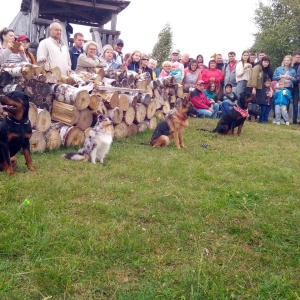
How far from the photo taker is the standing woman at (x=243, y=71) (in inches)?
481

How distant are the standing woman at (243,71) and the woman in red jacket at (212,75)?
662 mm

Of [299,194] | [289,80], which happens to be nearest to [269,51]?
[289,80]

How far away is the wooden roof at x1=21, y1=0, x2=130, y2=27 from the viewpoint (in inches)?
516

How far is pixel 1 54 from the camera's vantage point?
691cm

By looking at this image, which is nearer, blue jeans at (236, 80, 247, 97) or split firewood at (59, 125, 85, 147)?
split firewood at (59, 125, 85, 147)

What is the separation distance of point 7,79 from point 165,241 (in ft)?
15.3

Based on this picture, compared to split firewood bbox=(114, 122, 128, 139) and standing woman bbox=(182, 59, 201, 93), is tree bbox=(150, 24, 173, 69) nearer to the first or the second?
standing woman bbox=(182, 59, 201, 93)

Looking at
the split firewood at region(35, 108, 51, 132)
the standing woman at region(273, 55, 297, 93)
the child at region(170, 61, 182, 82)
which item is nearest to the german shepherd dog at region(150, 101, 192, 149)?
the split firewood at region(35, 108, 51, 132)

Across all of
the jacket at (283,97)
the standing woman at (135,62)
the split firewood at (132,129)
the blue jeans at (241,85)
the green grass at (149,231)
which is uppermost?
the standing woman at (135,62)

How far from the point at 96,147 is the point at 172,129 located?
2346 mm

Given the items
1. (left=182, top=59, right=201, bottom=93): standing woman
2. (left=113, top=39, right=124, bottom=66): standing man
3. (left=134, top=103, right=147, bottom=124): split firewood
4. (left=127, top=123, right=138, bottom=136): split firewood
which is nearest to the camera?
(left=127, top=123, right=138, bottom=136): split firewood

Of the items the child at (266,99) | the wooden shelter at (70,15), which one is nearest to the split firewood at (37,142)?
the wooden shelter at (70,15)

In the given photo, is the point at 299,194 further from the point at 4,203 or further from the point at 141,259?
the point at 4,203

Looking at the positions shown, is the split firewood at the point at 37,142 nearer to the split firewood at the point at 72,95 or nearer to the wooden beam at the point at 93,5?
the split firewood at the point at 72,95
